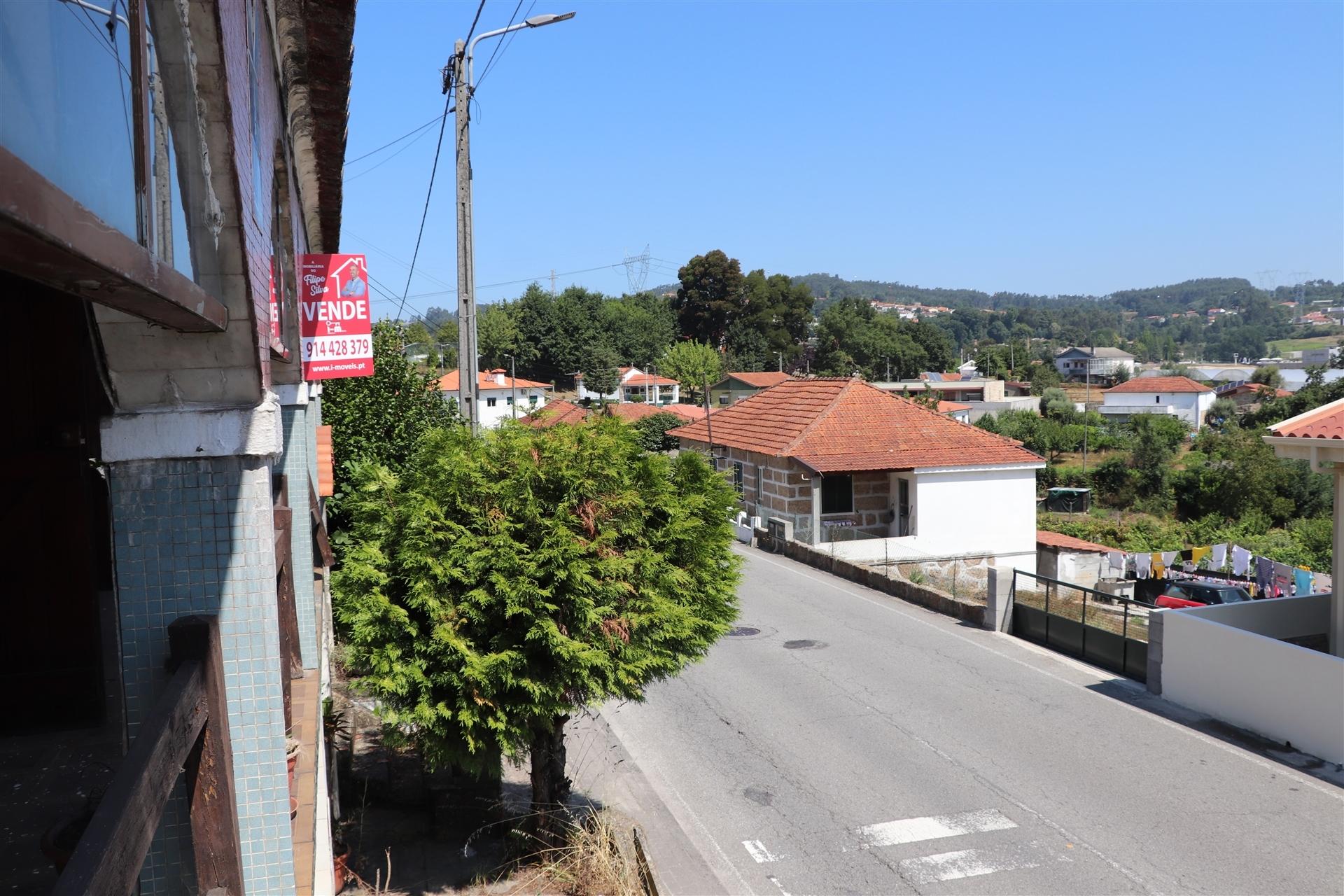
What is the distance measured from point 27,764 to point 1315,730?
12331mm

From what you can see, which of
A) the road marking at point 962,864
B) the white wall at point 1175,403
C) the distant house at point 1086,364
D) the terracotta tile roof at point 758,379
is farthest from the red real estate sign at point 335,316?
the distant house at point 1086,364

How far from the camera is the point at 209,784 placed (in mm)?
3227

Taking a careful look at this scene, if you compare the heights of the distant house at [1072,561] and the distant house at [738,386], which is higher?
the distant house at [738,386]

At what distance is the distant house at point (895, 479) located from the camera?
27375 millimetres

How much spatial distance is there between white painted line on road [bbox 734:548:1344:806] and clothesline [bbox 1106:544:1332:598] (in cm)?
856

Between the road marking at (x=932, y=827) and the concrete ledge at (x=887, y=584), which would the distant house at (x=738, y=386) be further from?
the road marking at (x=932, y=827)

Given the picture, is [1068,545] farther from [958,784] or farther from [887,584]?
[958,784]

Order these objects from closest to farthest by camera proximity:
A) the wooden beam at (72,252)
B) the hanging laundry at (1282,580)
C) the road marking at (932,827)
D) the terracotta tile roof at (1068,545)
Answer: the wooden beam at (72,252) → the road marking at (932,827) → the hanging laundry at (1282,580) → the terracotta tile roof at (1068,545)

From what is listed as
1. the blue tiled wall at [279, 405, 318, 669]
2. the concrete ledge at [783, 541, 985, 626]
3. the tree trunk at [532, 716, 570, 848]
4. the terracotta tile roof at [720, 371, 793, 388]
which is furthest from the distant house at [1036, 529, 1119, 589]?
the terracotta tile roof at [720, 371, 793, 388]

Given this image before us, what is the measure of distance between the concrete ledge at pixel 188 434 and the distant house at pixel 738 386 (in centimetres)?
7863

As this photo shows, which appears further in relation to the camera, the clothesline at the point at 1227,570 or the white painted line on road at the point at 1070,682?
the clothesline at the point at 1227,570

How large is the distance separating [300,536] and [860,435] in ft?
73.9

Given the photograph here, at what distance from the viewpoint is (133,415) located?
3219 mm

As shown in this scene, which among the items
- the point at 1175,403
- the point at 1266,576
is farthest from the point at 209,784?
the point at 1175,403
